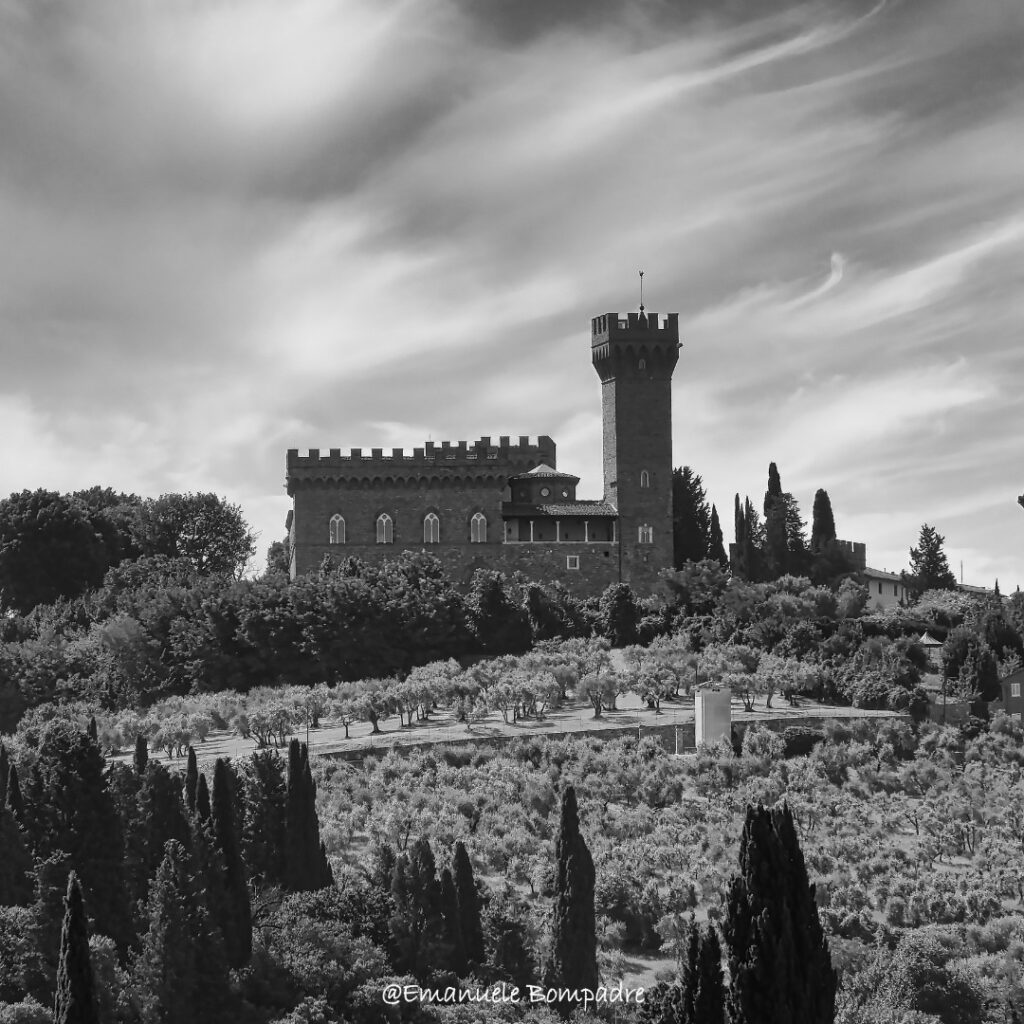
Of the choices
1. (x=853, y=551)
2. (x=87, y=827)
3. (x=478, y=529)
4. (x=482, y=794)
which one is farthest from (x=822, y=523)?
(x=87, y=827)

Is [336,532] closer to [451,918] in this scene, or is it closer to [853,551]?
[853,551]

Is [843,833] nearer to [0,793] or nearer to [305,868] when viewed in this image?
[305,868]

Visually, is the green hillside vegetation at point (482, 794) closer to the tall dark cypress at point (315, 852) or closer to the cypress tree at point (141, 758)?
the tall dark cypress at point (315, 852)

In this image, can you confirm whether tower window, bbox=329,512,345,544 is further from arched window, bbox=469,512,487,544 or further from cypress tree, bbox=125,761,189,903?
cypress tree, bbox=125,761,189,903

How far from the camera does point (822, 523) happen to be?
76688 mm

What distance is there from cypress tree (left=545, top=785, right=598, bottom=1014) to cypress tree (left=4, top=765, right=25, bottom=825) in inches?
464

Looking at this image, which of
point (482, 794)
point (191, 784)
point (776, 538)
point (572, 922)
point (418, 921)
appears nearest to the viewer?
point (572, 922)

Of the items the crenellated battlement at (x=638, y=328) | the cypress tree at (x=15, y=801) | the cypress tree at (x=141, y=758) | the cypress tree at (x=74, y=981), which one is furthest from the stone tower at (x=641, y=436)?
the cypress tree at (x=74, y=981)

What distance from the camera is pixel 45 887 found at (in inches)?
1435

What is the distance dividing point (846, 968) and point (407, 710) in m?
22.7

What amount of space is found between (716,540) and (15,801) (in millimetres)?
40365

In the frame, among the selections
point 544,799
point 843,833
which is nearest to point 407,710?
point 544,799

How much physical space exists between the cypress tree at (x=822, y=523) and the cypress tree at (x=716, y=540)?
4084 mm

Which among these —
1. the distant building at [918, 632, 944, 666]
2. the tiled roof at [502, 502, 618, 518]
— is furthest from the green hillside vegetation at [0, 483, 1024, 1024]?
the tiled roof at [502, 502, 618, 518]
